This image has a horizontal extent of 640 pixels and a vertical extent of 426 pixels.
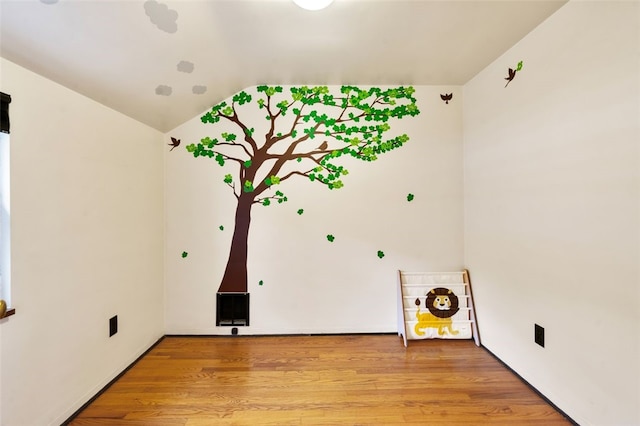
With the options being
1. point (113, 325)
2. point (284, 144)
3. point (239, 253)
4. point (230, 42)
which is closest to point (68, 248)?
point (113, 325)

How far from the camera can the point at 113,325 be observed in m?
1.96

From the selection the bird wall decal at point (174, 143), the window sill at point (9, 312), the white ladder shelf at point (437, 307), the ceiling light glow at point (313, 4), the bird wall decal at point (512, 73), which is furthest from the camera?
the bird wall decal at point (174, 143)

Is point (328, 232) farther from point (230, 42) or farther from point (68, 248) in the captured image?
point (68, 248)

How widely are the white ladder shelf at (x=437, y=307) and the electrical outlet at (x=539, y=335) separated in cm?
Result: 64

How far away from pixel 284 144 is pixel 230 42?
94 cm

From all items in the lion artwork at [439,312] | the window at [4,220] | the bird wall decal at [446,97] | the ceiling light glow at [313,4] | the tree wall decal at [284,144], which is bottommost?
the lion artwork at [439,312]

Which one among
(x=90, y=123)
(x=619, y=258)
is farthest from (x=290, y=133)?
(x=619, y=258)

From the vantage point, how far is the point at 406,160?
2.60 meters

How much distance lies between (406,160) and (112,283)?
250 cm

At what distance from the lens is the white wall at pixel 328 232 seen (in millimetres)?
2574

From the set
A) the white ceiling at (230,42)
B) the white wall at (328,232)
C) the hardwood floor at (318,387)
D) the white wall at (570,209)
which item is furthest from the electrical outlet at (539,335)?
the white ceiling at (230,42)

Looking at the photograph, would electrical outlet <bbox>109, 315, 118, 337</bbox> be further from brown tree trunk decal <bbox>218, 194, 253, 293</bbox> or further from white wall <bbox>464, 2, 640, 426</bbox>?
white wall <bbox>464, 2, 640, 426</bbox>

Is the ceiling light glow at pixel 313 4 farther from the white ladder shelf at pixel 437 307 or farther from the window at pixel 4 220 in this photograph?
the white ladder shelf at pixel 437 307

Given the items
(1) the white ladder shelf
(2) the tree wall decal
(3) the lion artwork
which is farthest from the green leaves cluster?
(3) the lion artwork
